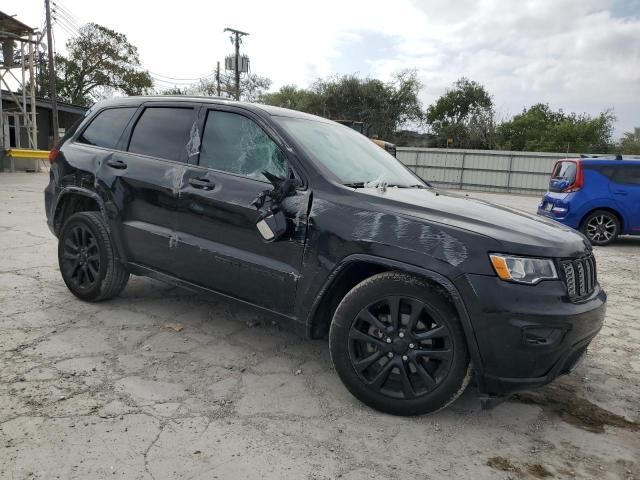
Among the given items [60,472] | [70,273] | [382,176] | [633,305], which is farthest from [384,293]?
[633,305]

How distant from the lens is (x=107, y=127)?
4230mm

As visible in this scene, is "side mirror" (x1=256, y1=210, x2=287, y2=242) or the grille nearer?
the grille

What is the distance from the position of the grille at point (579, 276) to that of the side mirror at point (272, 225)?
4.99ft

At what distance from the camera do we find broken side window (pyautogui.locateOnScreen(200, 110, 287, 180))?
3.20 metres

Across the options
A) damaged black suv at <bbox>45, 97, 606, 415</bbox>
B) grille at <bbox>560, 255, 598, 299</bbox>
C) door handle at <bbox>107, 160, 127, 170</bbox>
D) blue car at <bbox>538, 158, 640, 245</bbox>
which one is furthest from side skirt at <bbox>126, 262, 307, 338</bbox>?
blue car at <bbox>538, 158, 640, 245</bbox>

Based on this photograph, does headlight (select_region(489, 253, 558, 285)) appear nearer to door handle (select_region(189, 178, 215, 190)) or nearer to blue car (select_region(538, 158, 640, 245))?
door handle (select_region(189, 178, 215, 190))

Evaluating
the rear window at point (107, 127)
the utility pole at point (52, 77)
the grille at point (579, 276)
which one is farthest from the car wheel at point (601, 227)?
the utility pole at point (52, 77)

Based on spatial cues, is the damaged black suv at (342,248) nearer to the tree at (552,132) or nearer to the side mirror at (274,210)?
Result: the side mirror at (274,210)

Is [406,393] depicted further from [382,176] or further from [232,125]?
[232,125]

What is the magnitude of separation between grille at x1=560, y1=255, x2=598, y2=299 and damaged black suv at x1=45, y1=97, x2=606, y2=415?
12mm

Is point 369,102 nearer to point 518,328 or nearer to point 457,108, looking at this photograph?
point 457,108

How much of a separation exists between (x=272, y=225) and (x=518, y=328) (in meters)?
1.46

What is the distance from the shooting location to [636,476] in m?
2.37

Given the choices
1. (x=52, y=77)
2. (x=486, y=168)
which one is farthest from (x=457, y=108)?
(x=52, y=77)
